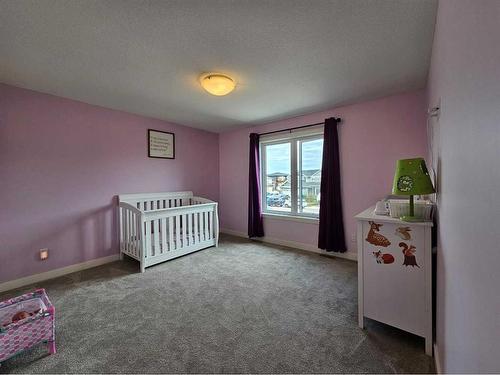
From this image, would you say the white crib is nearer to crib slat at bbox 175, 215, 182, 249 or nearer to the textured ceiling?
crib slat at bbox 175, 215, 182, 249

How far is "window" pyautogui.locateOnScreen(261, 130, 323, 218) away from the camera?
355 cm

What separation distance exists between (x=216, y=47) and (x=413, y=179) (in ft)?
5.53

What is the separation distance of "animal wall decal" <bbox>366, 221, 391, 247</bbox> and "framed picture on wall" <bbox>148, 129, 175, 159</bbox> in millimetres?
3244

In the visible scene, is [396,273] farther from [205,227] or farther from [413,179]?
[205,227]

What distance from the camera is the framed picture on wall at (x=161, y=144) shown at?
361 cm

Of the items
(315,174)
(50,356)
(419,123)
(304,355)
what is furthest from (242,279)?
(419,123)

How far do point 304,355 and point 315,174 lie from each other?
2549 millimetres

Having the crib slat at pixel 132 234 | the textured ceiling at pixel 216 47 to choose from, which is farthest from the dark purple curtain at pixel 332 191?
the crib slat at pixel 132 234

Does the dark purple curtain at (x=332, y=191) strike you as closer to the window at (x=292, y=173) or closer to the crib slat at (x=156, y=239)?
the window at (x=292, y=173)

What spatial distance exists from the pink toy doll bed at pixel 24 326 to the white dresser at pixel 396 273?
2.17 meters

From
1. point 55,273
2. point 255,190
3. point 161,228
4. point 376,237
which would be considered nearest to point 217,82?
point 376,237

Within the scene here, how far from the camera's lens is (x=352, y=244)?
10.2 ft

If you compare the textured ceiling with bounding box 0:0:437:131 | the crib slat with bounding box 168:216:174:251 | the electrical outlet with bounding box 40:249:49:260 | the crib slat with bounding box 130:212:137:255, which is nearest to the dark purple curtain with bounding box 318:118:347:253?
the textured ceiling with bounding box 0:0:437:131

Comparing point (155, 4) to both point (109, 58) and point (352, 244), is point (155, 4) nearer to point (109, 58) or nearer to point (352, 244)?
point (109, 58)
